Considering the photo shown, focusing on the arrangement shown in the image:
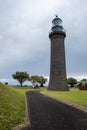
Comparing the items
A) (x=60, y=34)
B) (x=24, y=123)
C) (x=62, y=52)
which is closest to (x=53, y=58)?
(x=62, y=52)

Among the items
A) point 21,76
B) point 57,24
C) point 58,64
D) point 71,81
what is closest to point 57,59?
point 58,64

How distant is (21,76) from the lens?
372 feet

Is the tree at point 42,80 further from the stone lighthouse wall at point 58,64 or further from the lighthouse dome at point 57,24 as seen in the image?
the lighthouse dome at point 57,24

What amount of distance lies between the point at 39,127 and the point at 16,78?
106167 mm

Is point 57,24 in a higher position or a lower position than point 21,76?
higher

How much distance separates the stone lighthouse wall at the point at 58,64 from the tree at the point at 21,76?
51.1 meters

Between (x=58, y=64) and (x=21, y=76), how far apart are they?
53834mm

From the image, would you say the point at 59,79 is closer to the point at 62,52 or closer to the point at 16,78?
the point at 62,52

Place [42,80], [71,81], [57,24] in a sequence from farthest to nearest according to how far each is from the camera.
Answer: [71,81] → [42,80] → [57,24]

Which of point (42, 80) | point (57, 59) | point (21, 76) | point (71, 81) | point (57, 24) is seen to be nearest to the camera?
point (57, 59)

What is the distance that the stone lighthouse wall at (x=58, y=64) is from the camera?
62719 millimetres

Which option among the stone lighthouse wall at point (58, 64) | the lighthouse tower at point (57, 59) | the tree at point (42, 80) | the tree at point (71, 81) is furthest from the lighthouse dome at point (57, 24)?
the tree at point (71, 81)

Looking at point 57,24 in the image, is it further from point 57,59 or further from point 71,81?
point 71,81

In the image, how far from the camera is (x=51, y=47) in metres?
64.8
